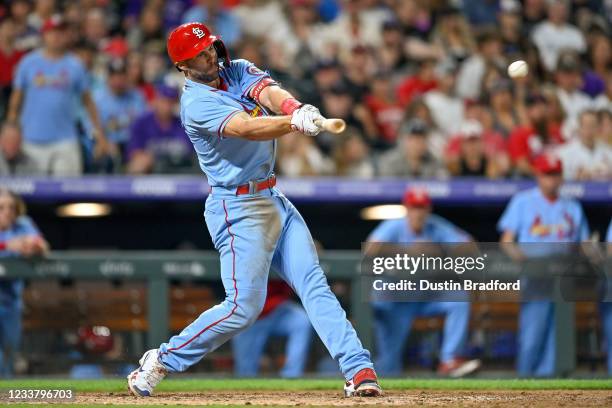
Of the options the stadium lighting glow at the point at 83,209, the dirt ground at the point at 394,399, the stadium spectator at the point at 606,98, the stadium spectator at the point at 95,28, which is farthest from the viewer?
the stadium spectator at the point at 606,98

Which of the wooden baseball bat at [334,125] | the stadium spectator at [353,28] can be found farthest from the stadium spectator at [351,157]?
the wooden baseball bat at [334,125]

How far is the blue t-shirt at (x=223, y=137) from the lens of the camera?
581cm

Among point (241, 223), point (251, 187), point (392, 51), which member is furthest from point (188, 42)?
point (392, 51)

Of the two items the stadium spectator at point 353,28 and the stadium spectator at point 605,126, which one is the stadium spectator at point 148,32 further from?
the stadium spectator at point 605,126

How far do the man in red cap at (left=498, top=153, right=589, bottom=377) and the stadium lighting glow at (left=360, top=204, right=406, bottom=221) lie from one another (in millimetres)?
1529

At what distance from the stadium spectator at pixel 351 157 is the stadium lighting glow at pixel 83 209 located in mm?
2193

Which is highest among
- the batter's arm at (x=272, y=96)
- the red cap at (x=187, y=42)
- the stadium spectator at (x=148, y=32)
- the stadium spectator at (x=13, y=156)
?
the stadium spectator at (x=148, y=32)

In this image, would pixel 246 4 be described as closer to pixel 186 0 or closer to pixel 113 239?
pixel 186 0

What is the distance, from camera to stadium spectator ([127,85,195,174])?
35.3 ft

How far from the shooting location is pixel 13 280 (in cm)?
942

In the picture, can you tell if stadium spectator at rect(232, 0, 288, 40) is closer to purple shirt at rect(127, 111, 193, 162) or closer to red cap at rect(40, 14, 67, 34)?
purple shirt at rect(127, 111, 193, 162)

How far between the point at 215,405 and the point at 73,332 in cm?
381

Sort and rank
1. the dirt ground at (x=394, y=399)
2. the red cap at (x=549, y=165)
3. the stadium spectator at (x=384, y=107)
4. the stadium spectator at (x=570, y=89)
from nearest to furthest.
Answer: the dirt ground at (x=394, y=399) < the red cap at (x=549, y=165) < the stadium spectator at (x=384, y=107) < the stadium spectator at (x=570, y=89)

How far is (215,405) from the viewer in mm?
5785
